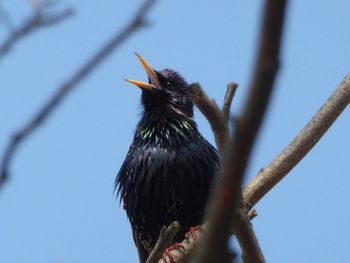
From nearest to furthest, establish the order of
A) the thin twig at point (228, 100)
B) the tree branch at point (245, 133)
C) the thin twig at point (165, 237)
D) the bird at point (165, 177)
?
the tree branch at point (245, 133) < the thin twig at point (228, 100) < the thin twig at point (165, 237) < the bird at point (165, 177)

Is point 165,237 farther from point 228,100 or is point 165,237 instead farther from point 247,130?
point 247,130

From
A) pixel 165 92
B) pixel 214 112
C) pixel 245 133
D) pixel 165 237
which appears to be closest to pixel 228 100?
pixel 214 112

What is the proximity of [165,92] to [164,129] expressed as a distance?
510 mm

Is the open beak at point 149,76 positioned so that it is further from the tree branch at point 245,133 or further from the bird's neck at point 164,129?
the tree branch at point 245,133

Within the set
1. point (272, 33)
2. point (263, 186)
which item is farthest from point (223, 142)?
point (263, 186)

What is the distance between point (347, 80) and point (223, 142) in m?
2.42

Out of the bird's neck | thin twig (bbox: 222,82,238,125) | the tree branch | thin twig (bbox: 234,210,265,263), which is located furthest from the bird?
the tree branch

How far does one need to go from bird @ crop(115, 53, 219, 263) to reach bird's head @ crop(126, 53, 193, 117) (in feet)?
0.47

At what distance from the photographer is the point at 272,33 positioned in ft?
4.33

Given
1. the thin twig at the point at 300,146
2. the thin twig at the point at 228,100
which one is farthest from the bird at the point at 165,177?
the thin twig at the point at 228,100

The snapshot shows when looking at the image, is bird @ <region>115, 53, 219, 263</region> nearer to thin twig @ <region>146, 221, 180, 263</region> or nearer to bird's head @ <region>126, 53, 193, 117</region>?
bird's head @ <region>126, 53, 193, 117</region>

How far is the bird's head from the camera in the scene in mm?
6547

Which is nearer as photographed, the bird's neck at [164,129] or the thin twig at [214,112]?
the thin twig at [214,112]

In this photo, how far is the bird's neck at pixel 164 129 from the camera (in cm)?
607
